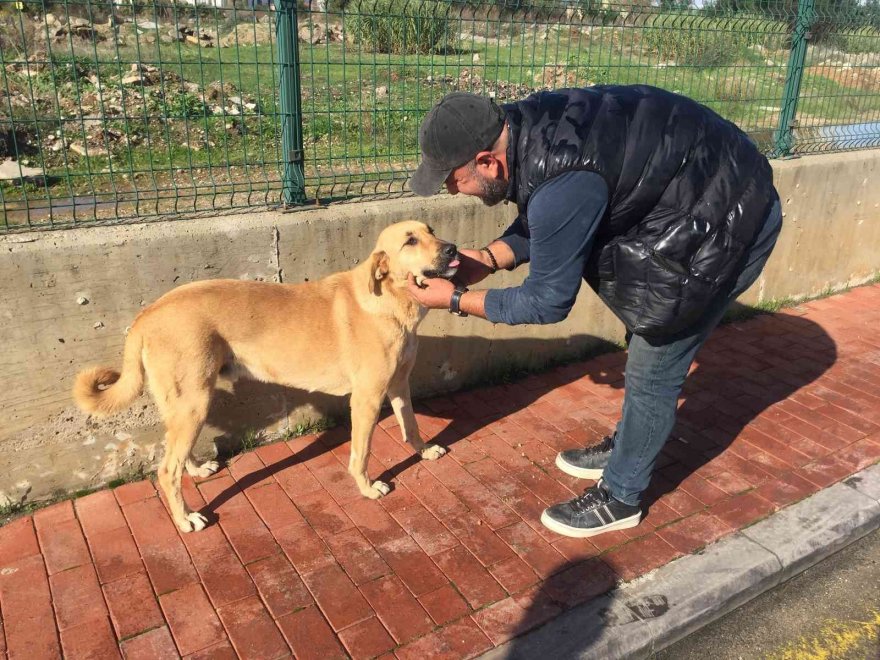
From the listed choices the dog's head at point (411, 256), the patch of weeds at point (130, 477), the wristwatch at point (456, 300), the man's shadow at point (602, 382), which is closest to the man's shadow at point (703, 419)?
the man's shadow at point (602, 382)

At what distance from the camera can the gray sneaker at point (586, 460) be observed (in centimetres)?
418

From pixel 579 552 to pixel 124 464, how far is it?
2657 mm

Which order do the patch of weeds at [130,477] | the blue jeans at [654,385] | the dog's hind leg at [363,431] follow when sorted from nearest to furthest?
the blue jeans at [654,385], the dog's hind leg at [363,431], the patch of weeds at [130,477]

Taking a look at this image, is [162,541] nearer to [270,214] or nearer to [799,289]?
[270,214]

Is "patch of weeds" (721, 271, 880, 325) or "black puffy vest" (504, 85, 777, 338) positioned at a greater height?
"black puffy vest" (504, 85, 777, 338)

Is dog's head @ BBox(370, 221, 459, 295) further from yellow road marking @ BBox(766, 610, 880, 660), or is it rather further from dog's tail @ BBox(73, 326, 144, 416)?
yellow road marking @ BBox(766, 610, 880, 660)

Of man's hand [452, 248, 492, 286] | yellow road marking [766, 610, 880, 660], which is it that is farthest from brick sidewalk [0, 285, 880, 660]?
man's hand [452, 248, 492, 286]

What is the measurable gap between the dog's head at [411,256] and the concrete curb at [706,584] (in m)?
1.83

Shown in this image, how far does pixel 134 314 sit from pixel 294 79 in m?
1.70

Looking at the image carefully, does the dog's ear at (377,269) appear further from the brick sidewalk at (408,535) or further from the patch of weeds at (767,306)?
the patch of weeds at (767,306)

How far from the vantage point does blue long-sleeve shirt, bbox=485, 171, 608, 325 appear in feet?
9.29

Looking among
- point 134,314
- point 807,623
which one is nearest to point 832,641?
point 807,623

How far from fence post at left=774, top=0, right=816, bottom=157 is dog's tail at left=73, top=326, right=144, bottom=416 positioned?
20.2 feet

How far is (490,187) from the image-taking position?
3074mm
